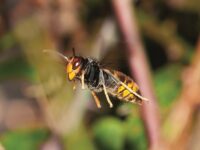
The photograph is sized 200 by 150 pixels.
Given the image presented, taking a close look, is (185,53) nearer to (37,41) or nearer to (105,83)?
(37,41)

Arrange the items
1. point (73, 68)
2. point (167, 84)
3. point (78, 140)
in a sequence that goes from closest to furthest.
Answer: point (73, 68) → point (78, 140) → point (167, 84)

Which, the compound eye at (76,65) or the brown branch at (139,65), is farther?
the brown branch at (139,65)

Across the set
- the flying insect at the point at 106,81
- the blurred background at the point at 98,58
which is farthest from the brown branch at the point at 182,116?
the flying insect at the point at 106,81

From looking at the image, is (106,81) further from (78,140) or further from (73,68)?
(78,140)

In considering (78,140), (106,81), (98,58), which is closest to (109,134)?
(78,140)

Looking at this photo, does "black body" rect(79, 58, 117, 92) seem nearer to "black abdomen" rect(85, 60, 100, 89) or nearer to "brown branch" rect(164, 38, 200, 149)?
"black abdomen" rect(85, 60, 100, 89)

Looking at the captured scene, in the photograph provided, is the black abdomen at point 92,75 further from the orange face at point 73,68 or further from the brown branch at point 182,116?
the brown branch at point 182,116

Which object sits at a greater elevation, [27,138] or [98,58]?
[98,58]

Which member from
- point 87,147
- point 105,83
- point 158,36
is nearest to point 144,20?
point 158,36
